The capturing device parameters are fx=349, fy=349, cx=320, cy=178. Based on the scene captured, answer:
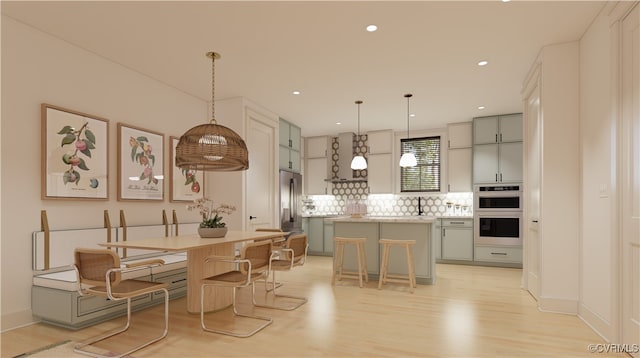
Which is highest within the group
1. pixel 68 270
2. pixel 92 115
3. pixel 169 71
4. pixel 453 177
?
pixel 169 71

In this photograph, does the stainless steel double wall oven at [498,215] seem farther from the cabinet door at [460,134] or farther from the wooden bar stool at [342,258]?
the wooden bar stool at [342,258]

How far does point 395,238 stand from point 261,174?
2.51m

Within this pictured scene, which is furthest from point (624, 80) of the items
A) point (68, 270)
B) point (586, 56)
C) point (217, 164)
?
point (68, 270)

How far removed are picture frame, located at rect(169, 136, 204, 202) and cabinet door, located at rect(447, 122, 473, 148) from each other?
4.88m

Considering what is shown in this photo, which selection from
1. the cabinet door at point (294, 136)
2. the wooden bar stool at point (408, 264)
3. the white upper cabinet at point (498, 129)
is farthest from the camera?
the cabinet door at point (294, 136)

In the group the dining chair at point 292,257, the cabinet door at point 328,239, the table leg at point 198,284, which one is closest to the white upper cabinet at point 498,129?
the cabinet door at point 328,239

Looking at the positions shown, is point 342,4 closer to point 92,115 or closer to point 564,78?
point 564,78

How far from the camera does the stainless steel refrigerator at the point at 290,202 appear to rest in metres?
6.70

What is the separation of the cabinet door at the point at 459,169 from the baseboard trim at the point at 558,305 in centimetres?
351

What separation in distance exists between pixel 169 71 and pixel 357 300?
3.68 m

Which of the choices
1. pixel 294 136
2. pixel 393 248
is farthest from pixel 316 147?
pixel 393 248

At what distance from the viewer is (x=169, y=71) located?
4434 mm

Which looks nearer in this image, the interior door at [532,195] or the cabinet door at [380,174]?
the interior door at [532,195]

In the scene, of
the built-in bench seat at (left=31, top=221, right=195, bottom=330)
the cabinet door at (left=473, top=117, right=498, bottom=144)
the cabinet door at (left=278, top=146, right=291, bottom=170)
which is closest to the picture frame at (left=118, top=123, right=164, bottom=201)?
the built-in bench seat at (left=31, top=221, right=195, bottom=330)
